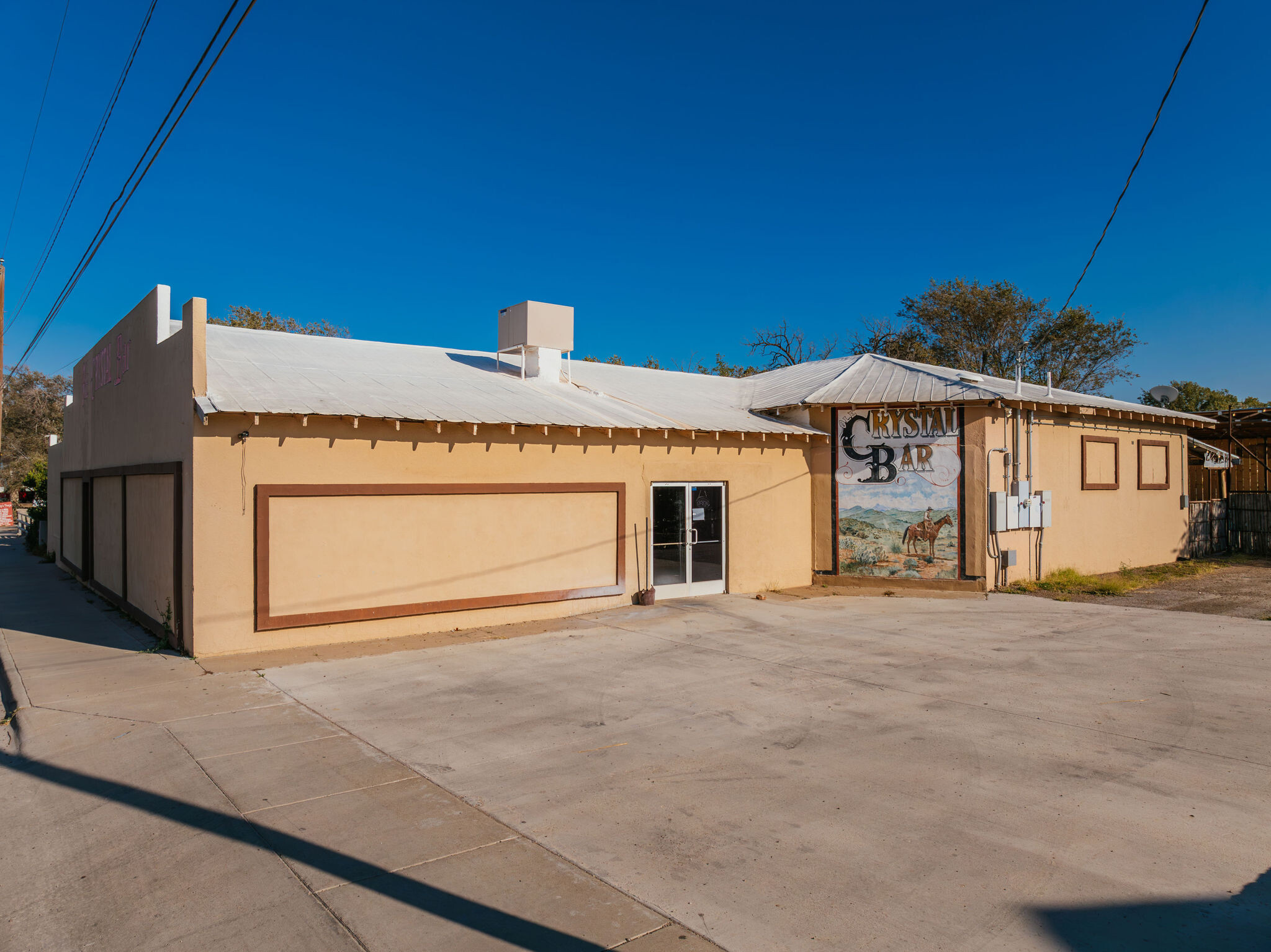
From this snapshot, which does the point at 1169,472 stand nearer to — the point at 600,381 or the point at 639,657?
the point at 600,381

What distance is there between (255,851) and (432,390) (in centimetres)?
915

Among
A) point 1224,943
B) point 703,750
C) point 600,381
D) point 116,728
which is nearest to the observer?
point 1224,943

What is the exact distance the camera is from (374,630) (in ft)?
35.4

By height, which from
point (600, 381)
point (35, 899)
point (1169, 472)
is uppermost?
point (600, 381)

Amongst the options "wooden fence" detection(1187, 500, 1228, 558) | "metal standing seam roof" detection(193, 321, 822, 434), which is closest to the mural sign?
"metal standing seam roof" detection(193, 321, 822, 434)

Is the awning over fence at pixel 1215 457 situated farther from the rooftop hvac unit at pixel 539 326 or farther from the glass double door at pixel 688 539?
the rooftop hvac unit at pixel 539 326

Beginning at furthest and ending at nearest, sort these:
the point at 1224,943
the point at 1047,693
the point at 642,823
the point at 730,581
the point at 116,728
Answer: the point at 730,581, the point at 1047,693, the point at 116,728, the point at 642,823, the point at 1224,943

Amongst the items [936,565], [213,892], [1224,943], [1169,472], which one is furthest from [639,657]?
[1169,472]

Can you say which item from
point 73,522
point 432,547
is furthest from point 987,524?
point 73,522

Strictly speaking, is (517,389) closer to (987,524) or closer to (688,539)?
(688,539)

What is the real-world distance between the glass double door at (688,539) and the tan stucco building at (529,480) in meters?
0.05

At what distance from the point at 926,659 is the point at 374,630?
23.6ft

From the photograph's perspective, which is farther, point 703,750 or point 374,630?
point 374,630

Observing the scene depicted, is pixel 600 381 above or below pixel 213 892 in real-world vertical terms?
above
